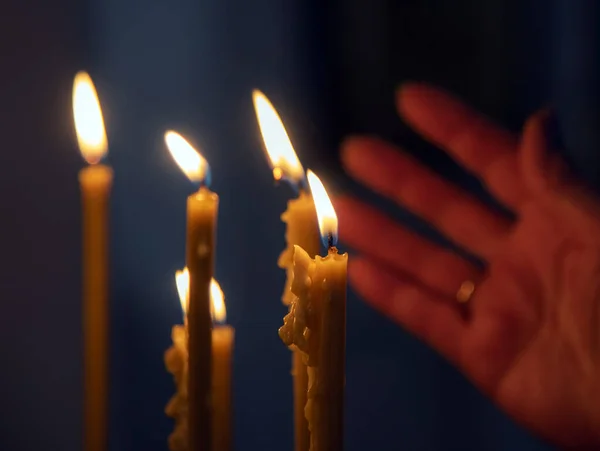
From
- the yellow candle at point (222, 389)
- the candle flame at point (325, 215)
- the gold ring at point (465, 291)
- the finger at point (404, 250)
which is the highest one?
the candle flame at point (325, 215)

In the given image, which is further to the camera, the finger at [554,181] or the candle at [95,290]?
the finger at [554,181]

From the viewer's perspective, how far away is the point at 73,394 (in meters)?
0.90

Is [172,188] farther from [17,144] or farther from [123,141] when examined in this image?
[17,144]

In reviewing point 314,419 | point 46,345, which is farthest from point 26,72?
point 314,419

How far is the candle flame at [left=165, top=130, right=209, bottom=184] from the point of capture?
476 millimetres

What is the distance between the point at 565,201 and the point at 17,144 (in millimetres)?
594

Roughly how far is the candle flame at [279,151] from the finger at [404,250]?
382 mm

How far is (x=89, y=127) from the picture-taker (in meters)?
0.56

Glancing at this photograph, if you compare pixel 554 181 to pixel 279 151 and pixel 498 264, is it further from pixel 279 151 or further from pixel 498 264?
pixel 279 151

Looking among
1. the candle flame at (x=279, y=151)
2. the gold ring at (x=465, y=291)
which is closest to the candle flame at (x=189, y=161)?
the candle flame at (x=279, y=151)

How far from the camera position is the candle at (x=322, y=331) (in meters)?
0.36

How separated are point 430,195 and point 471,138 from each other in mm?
84

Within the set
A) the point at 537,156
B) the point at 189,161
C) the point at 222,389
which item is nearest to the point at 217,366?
the point at 222,389

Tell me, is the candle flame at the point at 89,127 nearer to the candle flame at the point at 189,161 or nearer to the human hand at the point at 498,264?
the candle flame at the point at 189,161
